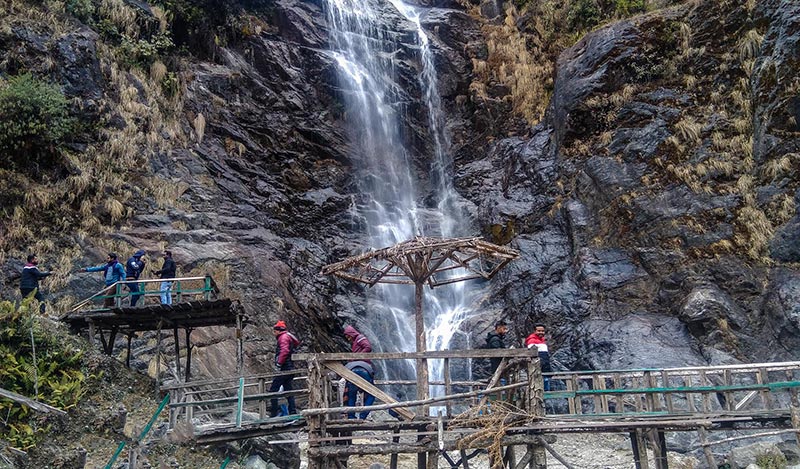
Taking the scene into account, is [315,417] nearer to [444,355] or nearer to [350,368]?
[350,368]

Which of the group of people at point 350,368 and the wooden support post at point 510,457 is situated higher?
the group of people at point 350,368

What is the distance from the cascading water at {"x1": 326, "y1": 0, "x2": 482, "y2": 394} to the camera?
23.5 metres

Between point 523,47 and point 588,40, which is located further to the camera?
point 523,47

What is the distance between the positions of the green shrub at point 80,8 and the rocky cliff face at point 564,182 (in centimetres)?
106

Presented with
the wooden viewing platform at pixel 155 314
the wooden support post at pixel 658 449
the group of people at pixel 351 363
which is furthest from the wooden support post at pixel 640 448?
the wooden viewing platform at pixel 155 314

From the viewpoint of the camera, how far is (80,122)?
21.4 meters

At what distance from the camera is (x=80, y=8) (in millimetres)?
24047

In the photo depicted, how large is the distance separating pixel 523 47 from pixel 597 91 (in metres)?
7.44

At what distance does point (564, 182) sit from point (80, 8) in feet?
62.8

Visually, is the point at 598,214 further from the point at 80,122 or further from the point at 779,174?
the point at 80,122

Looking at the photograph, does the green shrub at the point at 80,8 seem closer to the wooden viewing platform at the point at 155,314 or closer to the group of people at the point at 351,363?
the wooden viewing platform at the point at 155,314

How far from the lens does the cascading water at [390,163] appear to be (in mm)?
23516

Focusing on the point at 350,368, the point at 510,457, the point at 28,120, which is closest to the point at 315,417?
the point at 350,368

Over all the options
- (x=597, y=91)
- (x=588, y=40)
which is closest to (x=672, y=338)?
(x=597, y=91)
